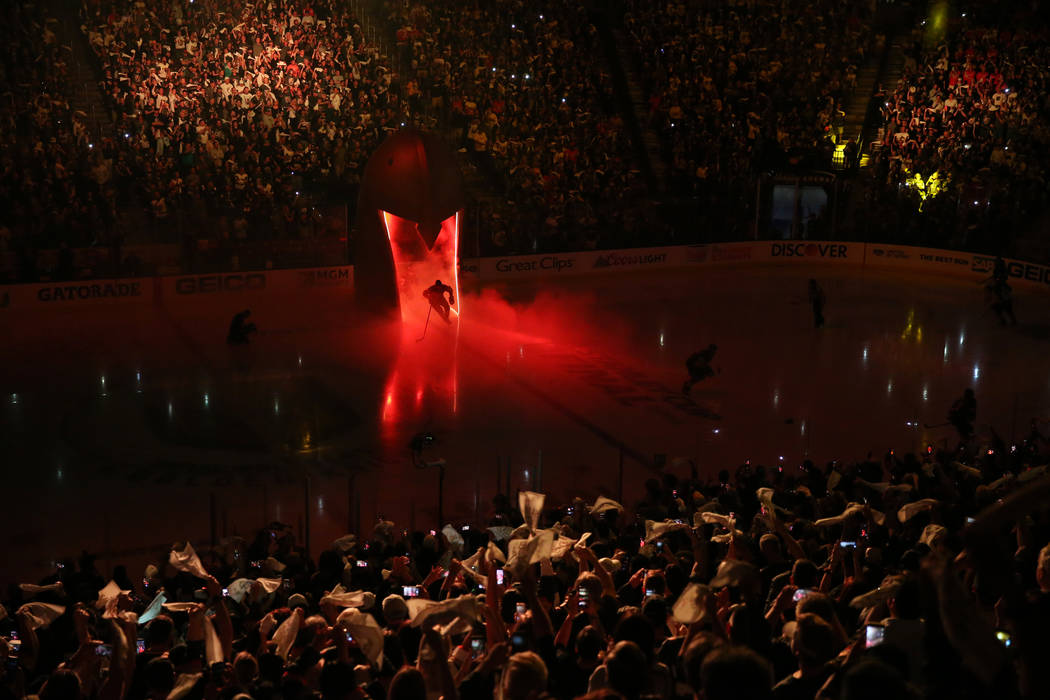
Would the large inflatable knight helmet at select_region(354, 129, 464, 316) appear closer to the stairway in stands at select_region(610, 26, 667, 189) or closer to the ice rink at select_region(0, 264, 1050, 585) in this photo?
the ice rink at select_region(0, 264, 1050, 585)

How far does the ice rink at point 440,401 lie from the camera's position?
14.7 metres

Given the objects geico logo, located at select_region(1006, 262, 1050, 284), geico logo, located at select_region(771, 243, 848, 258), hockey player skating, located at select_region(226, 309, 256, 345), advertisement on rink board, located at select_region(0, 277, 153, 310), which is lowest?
hockey player skating, located at select_region(226, 309, 256, 345)

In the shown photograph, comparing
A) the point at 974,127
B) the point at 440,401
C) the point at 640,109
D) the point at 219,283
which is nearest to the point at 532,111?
the point at 640,109

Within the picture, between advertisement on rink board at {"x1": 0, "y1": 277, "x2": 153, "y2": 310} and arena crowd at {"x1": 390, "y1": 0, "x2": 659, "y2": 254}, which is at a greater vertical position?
arena crowd at {"x1": 390, "y1": 0, "x2": 659, "y2": 254}

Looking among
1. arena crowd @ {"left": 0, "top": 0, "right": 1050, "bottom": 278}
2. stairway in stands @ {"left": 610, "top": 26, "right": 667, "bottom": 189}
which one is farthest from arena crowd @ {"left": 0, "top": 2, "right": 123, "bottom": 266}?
stairway in stands @ {"left": 610, "top": 26, "right": 667, "bottom": 189}

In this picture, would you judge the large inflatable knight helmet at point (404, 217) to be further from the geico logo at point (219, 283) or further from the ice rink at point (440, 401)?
the geico logo at point (219, 283)

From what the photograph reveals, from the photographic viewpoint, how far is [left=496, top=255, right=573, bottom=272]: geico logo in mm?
29859

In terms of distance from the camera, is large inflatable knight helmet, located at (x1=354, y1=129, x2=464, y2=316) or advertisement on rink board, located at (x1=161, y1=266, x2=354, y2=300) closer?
large inflatable knight helmet, located at (x1=354, y1=129, x2=464, y2=316)

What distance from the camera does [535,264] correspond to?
99.5 ft

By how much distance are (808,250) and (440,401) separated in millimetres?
17396

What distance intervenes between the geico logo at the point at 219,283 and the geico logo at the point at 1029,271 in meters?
18.2

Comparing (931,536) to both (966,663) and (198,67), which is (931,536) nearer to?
(966,663)

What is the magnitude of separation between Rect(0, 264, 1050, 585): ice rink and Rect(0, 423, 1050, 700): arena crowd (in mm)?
4099

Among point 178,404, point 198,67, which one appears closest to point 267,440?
point 178,404
